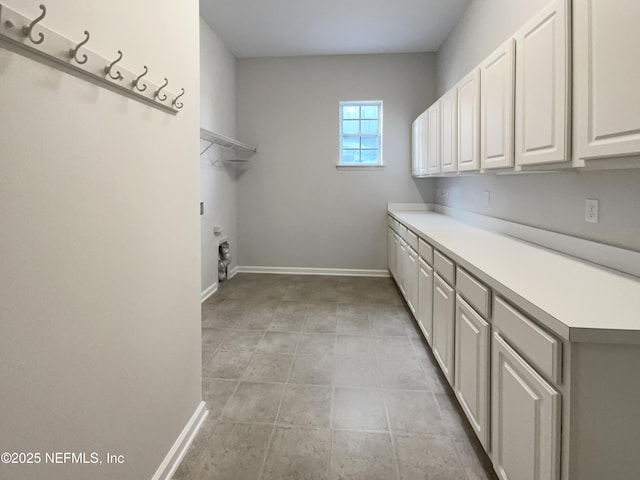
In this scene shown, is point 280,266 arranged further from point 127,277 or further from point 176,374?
point 127,277

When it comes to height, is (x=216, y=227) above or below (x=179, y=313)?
above

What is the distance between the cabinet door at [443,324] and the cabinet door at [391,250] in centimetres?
207

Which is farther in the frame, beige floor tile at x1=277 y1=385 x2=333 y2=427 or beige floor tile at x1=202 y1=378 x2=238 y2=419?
beige floor tile at x1=202 y1=378 x2=238 y2=419

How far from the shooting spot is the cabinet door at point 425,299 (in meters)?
2.60

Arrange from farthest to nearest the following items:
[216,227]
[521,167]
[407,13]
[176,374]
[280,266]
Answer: [280,266], [216,227], [407,13], [521,167], [176,374]

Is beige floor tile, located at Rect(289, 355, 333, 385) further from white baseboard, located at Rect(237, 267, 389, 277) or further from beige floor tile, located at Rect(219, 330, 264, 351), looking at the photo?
white baseboard, located at Rect(237, 267, 389, 277)

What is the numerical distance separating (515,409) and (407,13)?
3958 millimetres

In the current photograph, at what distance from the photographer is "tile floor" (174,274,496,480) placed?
1660mm

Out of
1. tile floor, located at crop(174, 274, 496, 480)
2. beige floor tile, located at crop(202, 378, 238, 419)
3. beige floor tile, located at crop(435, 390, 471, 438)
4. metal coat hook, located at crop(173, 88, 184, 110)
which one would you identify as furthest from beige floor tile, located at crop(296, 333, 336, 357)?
metal coat hook, located at crop(173, 88, 184, 110)

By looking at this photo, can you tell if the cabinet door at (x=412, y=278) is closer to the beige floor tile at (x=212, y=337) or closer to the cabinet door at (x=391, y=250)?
the cabinet door at (x=391, y=250)

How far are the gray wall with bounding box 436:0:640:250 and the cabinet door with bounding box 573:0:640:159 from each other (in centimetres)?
37

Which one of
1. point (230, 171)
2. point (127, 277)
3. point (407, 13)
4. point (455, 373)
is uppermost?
point (407, 13)

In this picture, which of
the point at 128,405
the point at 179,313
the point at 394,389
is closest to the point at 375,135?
the point at 394,389

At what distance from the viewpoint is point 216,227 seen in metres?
4.56
